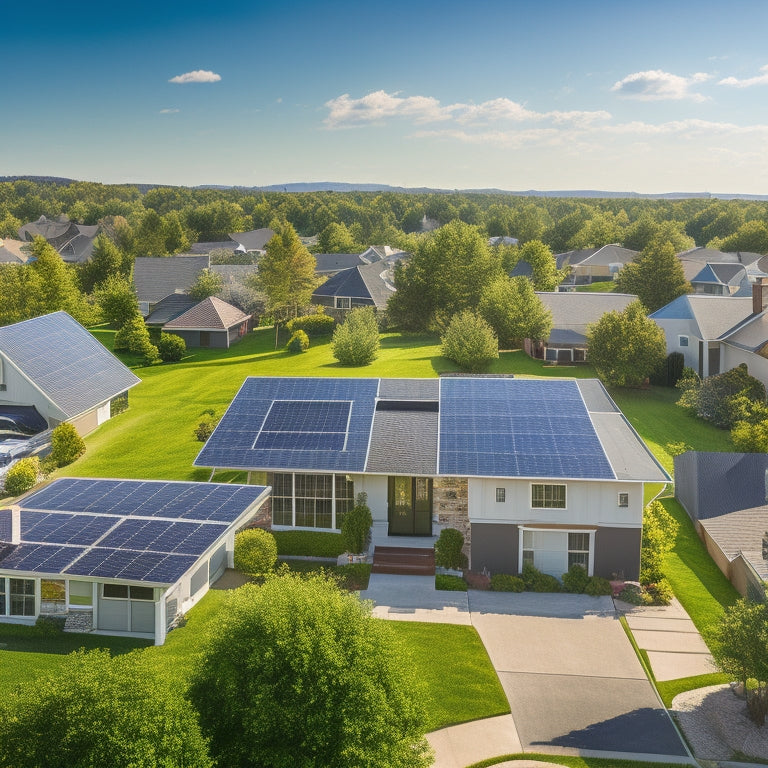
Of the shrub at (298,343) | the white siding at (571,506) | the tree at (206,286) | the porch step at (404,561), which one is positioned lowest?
the porch step at (404,561)

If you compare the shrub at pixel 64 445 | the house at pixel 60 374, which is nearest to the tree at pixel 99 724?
the shrub at pixel 64 445

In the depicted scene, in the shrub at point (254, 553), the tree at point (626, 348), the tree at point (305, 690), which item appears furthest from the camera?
the tree at point (626, 348)

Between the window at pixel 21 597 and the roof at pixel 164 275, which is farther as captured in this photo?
the roof at pixel 164 275

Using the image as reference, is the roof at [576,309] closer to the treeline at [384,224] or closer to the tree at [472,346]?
the tree at [472,346]

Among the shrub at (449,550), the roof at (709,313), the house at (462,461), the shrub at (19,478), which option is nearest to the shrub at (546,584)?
the house at (462,461)

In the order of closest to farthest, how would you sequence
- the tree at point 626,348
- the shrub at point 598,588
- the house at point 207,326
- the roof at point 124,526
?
the roof at point 124,526 → the shrub at point 598,588 → the tree at point 626,348 → the house at point 207,326

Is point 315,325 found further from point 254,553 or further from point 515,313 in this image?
point 254,553

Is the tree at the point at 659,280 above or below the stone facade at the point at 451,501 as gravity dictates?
above
